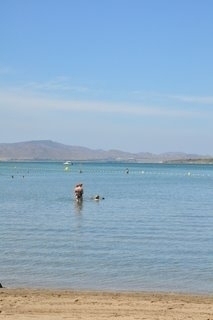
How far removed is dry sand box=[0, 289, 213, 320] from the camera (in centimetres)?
1119

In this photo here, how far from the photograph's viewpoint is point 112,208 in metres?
40.3

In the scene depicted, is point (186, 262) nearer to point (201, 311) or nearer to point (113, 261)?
point (113, 261)

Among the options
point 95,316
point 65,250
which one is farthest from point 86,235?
point 95,316

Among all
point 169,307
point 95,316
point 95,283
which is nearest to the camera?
point 95,316

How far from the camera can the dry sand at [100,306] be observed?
36.7 ft

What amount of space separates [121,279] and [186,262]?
335 cm

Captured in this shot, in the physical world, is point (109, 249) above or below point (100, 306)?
below

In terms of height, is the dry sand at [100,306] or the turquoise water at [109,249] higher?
the dry sand at [100,306]

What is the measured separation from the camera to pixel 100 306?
478 inches

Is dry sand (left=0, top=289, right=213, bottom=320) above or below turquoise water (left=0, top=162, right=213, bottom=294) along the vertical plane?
above

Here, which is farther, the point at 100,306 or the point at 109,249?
the point at 109,249

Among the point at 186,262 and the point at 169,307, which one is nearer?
the point at 169,307

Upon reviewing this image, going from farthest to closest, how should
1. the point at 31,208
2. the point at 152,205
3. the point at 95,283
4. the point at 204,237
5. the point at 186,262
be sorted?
the point at 152,205
the point at 31,208
the point at 204,237
the point at 186,262
the point at 95,283

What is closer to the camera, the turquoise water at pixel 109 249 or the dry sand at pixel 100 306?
the dry sand at pixel 100 306
